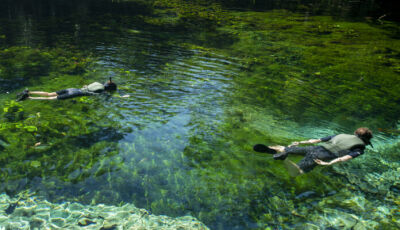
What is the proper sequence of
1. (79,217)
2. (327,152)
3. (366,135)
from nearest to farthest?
(79,217) → (327,152) → (366,135)

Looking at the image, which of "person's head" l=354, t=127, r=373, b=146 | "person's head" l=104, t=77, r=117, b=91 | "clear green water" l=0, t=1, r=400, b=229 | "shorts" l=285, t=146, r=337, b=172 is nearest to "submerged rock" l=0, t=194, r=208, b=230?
"clear green water" l=0, t=1, r=400, b=229

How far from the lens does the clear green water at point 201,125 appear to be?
6.86m

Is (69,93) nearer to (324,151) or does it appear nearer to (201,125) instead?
(201,125)

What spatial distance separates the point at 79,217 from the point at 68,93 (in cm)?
684

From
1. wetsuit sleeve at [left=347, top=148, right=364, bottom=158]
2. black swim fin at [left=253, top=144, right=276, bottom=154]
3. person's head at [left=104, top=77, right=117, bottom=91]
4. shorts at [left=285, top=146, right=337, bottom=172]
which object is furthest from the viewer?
person's head at [left=104, top=77, right=117, bottom=91]

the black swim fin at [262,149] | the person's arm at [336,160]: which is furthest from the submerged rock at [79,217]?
the person's arm at [336,160]

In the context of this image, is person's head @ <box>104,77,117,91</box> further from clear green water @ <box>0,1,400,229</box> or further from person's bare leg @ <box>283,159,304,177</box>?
person's bare leg @ <box>283,159,304,177</box>

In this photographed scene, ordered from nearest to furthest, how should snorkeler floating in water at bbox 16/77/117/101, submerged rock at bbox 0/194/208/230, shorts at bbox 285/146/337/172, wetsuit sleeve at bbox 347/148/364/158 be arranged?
submerged rock at bbox 0/194/208/230, shorts at bbox 285/146/337/172, wetsuit sleeve at bbox 347/148/364/158, snorkeler floating in water at bbox 16/77/117/101

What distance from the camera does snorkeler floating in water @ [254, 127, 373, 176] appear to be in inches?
311

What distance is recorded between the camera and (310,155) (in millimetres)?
8164

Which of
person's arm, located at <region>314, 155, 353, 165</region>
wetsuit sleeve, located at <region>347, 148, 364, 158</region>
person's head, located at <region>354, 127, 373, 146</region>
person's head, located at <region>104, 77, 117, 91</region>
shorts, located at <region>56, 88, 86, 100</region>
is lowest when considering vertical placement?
person's arm, located at <region>314, 155, 353, 165</region>

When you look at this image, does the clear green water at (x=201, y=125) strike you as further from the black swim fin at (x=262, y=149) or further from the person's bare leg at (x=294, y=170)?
the black swim fin at (x=262, y=149)

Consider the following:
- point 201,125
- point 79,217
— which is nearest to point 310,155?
point 201,125

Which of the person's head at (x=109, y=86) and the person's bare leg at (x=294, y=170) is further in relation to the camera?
the person's head at (x=109, y=86)
